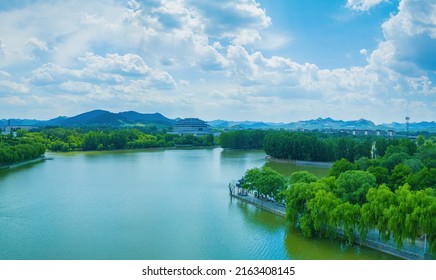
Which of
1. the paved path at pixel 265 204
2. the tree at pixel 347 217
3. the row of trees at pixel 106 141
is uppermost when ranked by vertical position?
the row of trees at pixel 106 141

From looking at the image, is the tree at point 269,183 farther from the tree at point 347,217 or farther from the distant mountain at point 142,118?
the distant mountain at point 142,118

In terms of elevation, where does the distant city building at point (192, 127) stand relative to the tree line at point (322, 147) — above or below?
above

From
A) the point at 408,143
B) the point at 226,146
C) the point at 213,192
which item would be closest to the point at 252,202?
the point at 213,192

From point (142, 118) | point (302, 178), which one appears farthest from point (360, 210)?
point (142, 118)

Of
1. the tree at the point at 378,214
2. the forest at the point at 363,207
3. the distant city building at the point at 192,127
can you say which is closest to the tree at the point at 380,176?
the forest at the point at 363,207

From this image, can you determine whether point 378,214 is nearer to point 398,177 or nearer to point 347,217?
point 347,217

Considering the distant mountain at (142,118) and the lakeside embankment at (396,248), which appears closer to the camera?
the lakeside embankment at (396,248)

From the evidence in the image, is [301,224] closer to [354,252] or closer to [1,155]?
[354,252]
